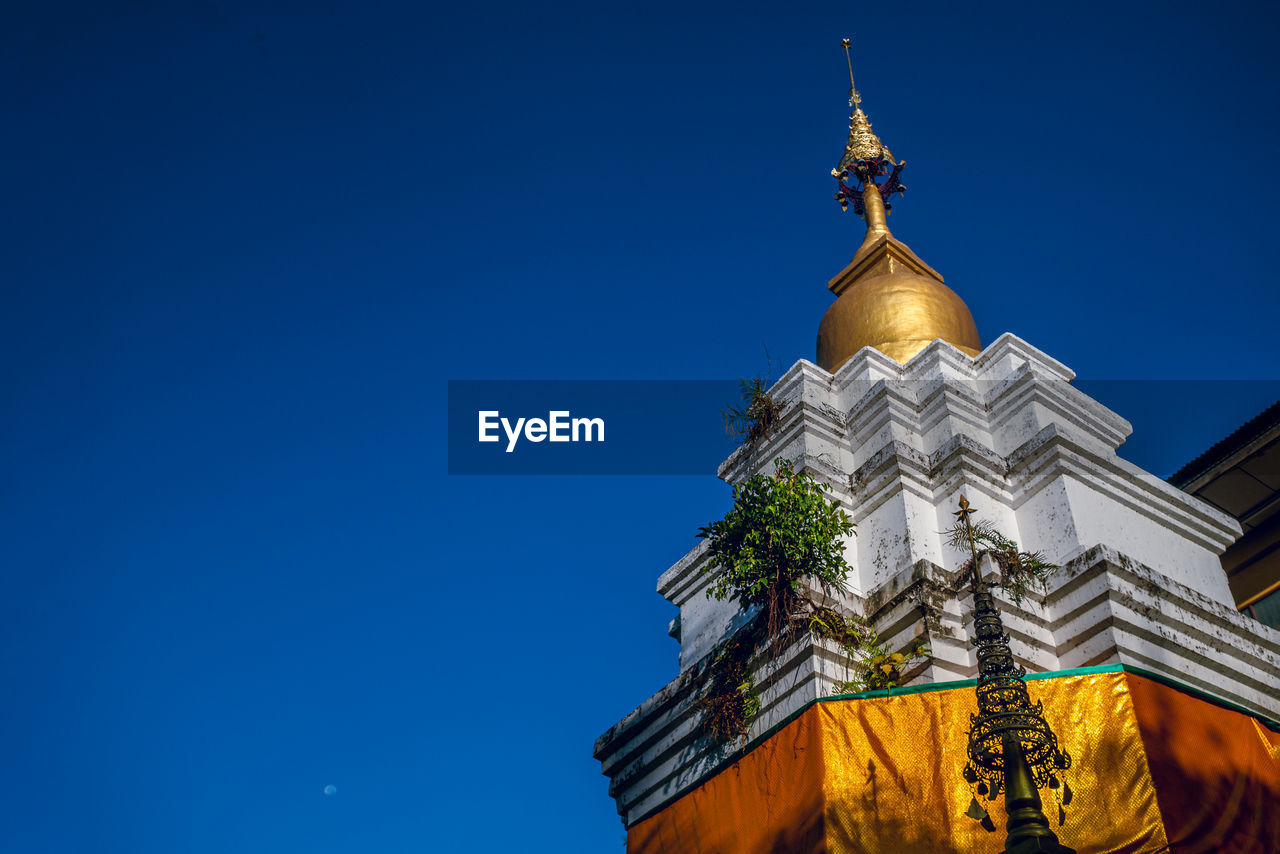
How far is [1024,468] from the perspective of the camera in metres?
14.1

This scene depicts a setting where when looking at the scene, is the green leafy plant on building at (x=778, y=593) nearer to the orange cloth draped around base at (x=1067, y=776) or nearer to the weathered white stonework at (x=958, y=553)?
the weathered white stonework at (x=958, y=553)

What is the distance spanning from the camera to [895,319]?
18047mm

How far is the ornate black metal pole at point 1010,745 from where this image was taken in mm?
7133

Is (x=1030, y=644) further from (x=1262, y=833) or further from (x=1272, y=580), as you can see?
(x=1272, y=580)

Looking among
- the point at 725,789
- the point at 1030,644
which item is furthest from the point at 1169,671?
the point at 725,789

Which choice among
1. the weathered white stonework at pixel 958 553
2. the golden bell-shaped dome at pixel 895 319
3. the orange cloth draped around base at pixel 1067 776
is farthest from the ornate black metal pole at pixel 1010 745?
the golden bell-shaped dome at pixel 895 319

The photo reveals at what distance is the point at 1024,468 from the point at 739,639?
389cm

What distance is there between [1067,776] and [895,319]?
9.03 m

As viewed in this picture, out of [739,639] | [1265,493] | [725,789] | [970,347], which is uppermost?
[970,347]

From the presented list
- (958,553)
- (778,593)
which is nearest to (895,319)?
(958,553)

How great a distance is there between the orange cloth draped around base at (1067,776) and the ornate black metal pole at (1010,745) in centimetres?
204

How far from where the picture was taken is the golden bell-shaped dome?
58.3ft

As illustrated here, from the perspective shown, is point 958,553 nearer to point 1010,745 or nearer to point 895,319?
point 895,319

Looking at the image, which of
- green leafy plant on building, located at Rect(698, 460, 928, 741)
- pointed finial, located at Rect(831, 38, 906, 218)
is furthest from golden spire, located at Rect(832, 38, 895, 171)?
green leafy plant on building, located at Rect(698, 460, 928, 741)
